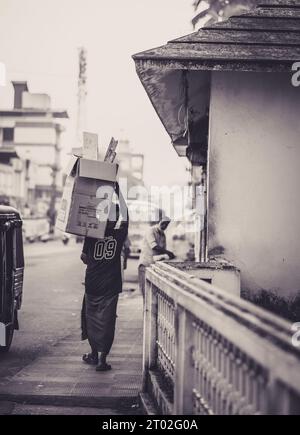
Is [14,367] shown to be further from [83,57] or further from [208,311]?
[83,57]

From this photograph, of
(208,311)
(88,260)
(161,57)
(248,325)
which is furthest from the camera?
(88,260)

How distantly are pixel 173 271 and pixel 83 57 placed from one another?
4280 centimetres

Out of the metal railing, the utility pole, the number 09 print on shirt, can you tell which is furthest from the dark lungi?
the utility pole

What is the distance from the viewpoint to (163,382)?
5.73 meters

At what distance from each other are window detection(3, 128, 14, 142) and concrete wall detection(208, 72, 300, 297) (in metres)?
73.1

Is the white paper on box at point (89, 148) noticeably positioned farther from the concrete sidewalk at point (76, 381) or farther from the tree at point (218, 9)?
the tree at point (218, 9)

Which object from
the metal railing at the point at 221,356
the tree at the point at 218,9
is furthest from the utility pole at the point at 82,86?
the metal railing at the point at 221,356

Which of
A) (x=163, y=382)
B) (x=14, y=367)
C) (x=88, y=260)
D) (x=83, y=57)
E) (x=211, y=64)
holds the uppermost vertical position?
(x=83, y=57)

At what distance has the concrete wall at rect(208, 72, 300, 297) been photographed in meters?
8.26

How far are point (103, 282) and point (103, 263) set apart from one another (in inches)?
8.9

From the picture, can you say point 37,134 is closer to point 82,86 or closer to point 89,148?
point 82,86

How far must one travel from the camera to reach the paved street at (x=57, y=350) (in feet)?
22.4

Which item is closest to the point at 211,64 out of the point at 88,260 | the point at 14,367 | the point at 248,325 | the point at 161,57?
the point at 161,57

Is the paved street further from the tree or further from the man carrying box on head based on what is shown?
the tree
